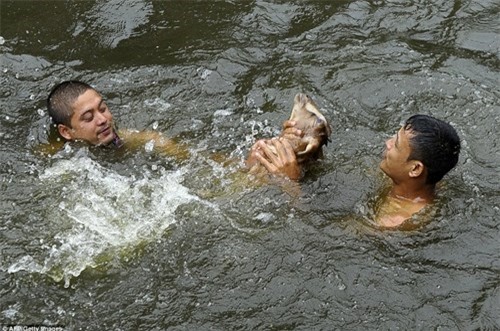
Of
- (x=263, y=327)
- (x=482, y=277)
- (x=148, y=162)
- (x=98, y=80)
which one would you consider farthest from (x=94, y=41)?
(x=482, y=277)

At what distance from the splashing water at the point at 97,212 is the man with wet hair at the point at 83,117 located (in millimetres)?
219

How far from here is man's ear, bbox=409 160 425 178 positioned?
4988 millimetres

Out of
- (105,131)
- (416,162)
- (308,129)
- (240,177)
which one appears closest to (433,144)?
(416,162)

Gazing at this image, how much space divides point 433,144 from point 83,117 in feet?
9.79

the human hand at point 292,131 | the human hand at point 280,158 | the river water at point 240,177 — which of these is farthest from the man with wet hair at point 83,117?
the human hand at point 292,131

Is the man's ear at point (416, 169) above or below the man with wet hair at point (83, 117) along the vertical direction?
above

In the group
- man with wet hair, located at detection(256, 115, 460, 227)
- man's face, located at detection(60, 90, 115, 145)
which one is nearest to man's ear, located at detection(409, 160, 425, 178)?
man with wet hair, located at detection(256, 115, 460, 227)

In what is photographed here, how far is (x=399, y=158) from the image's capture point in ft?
16.5

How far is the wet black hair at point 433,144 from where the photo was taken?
194 inches

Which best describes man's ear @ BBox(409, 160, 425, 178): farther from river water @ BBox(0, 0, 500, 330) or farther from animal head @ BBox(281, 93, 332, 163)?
animal head @ BBox(281, 93, 332, 163)

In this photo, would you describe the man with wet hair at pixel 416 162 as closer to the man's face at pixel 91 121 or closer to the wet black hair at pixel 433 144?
the wet black hair at pixel 433 144

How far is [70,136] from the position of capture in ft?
20.2

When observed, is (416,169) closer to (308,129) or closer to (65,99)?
(308,129)

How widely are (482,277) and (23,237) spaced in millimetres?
3364
